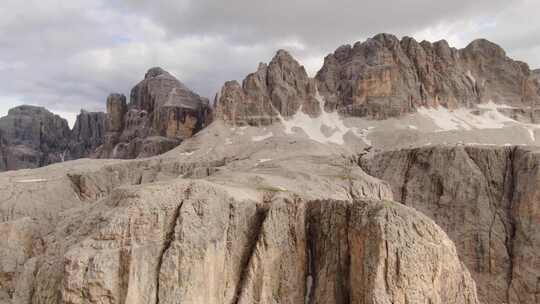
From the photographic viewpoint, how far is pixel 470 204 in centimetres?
6103

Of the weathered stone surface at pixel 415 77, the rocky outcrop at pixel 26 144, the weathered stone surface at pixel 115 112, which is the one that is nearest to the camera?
the weathered stone surface at pixel 415 77

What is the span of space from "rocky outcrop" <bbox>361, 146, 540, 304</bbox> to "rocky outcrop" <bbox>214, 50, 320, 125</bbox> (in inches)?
2332

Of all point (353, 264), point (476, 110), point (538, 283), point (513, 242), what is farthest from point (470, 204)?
point (476, 110)

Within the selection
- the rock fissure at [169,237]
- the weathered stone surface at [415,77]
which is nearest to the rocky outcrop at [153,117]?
the weathered stone surface at [415,77]

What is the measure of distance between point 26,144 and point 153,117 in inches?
2995

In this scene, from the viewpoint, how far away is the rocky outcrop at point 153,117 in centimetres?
13791

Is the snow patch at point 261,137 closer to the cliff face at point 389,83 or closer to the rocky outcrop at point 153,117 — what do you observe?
the cliff face at point 389,83

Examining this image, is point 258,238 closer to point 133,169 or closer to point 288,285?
point 288,285

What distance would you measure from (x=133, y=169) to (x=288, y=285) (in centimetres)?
7136

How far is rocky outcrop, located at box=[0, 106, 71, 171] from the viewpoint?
591 ft

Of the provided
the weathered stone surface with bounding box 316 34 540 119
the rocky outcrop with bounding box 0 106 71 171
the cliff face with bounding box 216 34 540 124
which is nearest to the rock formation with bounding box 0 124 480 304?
the cliff face with bounding box 216 34 540 124

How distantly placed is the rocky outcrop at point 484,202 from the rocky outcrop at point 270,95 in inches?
2332

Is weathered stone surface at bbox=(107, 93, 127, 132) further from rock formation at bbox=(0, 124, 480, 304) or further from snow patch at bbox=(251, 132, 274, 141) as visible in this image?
rock formation at bbox=(0, 124, 480, 304)

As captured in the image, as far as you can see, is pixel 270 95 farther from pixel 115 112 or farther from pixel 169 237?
pixel 169 237
